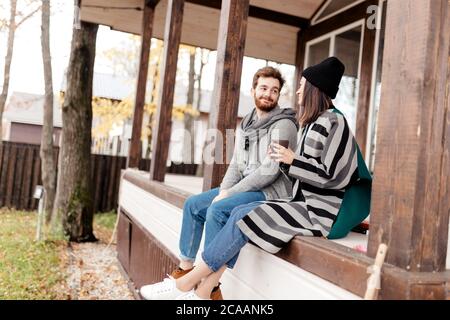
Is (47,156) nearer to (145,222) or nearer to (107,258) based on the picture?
(107,258)

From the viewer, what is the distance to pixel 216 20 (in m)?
6.55

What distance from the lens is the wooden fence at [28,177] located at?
9.98 meters

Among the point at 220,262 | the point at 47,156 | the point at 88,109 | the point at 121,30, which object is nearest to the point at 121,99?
the point at 47,156

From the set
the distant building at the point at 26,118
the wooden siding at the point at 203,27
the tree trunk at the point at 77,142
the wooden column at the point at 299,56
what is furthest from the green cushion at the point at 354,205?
the distant building at the point at 26,118

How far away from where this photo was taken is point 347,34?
5715 mm

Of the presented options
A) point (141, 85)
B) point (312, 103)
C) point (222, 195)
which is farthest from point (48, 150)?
point (312, 103)

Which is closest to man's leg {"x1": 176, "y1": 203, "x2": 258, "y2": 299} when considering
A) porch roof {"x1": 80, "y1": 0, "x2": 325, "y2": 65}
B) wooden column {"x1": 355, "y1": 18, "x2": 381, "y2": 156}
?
wooden column {"x1": 355, "y1": 18, "x2": 381, "y2": 156}

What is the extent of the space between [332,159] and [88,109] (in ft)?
23.1

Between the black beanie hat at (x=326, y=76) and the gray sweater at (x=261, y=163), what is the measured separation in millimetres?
414

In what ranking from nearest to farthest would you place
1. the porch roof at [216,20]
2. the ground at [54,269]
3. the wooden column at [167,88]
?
the wooden column at [167,88], the ground at [54,269], the porch roof at [216,20]

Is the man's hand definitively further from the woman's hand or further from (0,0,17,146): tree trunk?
(0,0,17,146): tree trunk

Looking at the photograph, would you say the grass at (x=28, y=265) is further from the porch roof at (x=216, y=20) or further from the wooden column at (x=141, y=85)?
the porch roof at (x=216, y=20)

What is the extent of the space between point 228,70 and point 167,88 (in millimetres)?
1627

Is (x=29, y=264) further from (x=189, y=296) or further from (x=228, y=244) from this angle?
(x=228, y=244)
